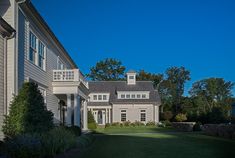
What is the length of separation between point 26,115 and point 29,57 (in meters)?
4.31

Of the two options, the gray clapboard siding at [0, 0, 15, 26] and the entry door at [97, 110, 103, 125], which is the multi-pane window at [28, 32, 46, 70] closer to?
the gray clapboard siding at [0, 0, 15, 26]

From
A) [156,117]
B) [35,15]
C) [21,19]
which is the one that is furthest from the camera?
[156,117]

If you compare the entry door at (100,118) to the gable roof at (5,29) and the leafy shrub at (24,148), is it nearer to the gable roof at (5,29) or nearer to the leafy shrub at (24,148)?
the gable roof at (5,29)

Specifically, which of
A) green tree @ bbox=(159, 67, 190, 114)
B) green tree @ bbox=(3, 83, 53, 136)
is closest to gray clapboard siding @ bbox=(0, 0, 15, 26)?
green tree @ bbox=(3, 83, 53, 136)

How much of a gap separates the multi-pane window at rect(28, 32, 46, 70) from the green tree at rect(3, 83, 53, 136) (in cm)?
348

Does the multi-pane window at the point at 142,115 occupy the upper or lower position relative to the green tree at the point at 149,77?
lower

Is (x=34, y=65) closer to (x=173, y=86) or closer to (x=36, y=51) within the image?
(x=36, y=51)

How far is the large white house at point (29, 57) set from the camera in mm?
13555

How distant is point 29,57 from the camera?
54.8 ft

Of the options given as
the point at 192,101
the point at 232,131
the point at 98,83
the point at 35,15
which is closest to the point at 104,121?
the point at 98,83

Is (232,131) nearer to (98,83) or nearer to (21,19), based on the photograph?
(21,19)

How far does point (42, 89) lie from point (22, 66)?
440 centimetres

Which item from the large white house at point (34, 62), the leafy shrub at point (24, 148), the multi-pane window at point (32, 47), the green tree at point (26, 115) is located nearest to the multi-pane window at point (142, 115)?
the large white house at point (34, 62)

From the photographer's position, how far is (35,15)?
54.5 feet
